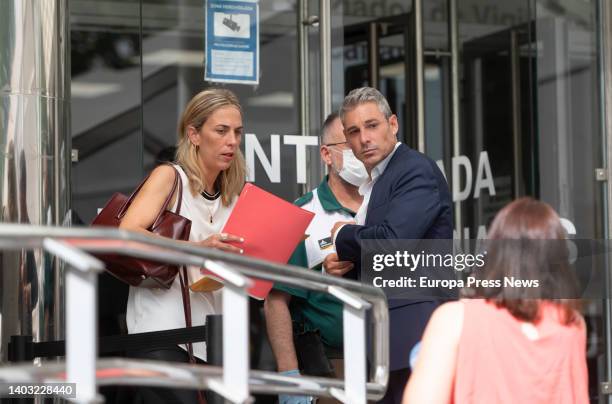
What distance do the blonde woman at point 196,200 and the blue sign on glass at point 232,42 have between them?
1.73 m

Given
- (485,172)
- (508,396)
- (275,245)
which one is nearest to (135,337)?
(275,245)

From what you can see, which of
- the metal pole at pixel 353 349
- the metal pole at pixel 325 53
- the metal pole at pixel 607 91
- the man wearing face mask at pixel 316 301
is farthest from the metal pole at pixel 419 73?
the metal pole at pixel 353 349

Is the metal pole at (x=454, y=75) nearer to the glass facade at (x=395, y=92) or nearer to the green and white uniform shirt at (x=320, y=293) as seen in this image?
the glass facade at (x=395, y=92)

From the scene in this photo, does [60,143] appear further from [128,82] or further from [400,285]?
[400,285]

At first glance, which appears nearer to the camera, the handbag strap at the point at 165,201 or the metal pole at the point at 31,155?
the handbag strap at the point at 165,201

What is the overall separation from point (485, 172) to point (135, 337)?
3565 millimetres

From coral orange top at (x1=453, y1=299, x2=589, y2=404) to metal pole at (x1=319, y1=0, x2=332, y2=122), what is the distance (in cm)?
411

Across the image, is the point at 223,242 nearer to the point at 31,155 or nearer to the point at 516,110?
the point at 31,155

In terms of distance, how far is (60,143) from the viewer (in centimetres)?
570

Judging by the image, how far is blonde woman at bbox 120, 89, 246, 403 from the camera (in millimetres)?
4902

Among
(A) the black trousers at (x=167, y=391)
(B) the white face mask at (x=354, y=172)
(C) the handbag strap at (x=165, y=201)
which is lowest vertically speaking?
(A) the black trousers at (x=167, y=391)

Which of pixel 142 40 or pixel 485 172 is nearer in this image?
pixel 142 40

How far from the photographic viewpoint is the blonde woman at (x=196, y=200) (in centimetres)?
490

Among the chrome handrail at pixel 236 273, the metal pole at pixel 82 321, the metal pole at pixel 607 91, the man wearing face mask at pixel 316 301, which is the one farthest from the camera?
the metal pole at pixel 607 91
